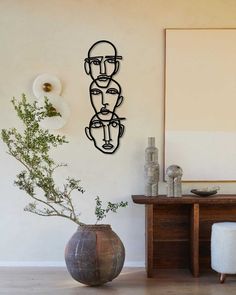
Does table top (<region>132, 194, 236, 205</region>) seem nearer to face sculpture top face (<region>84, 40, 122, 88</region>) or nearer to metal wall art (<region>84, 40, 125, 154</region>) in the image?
metal wall art (<region>84, 40, 125, 154</region>)

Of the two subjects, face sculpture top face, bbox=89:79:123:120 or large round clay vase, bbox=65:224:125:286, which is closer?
large round clay vase, bbox=65:224:125:286

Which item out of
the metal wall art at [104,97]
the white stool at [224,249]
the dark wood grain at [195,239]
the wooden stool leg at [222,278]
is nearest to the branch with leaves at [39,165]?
the metal wall art at [104,97]

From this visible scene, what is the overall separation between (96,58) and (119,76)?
0.29 metres

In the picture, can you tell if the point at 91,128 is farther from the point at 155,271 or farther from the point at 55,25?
the point at 155,271

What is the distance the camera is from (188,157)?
15.2 ft

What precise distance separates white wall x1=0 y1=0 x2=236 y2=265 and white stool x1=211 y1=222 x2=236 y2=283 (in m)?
0.81

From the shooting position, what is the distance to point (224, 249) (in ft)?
13.1

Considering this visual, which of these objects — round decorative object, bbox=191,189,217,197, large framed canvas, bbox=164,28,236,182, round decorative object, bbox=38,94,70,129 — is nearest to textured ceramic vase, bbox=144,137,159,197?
large framed canvas, bbox=164,28,236,182

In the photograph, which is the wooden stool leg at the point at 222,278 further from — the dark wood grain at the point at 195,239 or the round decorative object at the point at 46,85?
the round decorative object at the point at 46,85

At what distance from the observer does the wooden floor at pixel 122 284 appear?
3.80 meters

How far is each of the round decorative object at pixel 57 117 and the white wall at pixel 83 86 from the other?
0.09 m

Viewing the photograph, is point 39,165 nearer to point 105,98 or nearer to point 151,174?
point 105,98

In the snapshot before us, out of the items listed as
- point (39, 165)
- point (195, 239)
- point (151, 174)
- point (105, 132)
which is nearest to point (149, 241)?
point (195, 239)

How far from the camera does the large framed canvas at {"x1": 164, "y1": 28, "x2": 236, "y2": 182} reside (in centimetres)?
461
